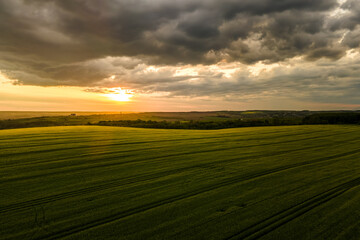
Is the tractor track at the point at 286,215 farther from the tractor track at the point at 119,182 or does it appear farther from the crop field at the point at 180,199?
the tractor track at the point at 119,182

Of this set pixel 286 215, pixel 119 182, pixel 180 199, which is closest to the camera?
pixel 286 215

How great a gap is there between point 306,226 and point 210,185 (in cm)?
406

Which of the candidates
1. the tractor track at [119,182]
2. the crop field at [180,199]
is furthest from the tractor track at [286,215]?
the tractor track at [119,182]

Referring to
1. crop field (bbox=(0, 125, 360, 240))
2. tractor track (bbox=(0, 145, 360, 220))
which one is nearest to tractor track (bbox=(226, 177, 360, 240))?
crop field (bbox=(0, 125, 360, 240))

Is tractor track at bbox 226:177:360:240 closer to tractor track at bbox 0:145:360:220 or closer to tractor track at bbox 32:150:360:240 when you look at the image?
tractor track at bbox 32:150:360:240

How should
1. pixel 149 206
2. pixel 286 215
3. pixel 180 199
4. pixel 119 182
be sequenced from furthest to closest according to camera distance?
1. pixel 119 182
2. pixel 180 199
3. pixel 149 206
4. pixel 286 215

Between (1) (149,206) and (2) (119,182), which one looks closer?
(1) (149,206)

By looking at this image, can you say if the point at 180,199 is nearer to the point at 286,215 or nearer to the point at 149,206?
the point at 149,206

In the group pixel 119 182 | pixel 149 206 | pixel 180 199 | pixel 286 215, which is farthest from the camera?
pixel 119 182

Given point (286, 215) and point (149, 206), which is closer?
point (286, 215)

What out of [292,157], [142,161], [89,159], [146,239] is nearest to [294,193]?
[146,239]

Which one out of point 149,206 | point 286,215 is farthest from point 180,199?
point 286,215

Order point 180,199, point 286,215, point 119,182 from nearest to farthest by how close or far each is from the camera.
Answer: point 286,215
point 180,199
point 119,182

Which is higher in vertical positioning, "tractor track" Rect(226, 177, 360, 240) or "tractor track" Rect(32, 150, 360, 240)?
"tractor track" Rect(32, 150, 360, 240)
